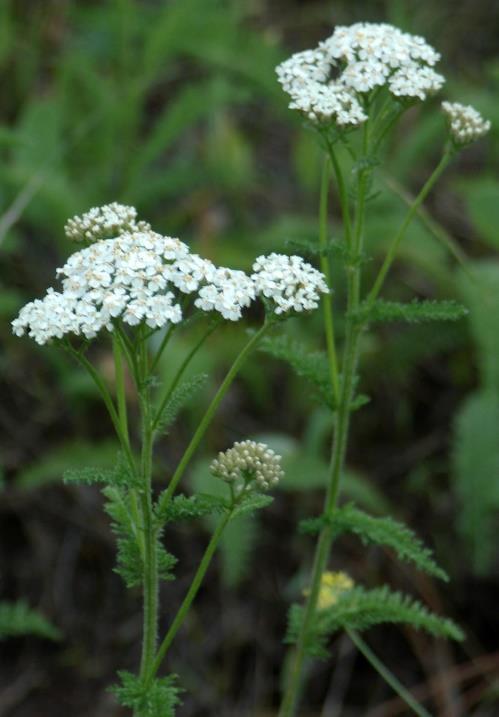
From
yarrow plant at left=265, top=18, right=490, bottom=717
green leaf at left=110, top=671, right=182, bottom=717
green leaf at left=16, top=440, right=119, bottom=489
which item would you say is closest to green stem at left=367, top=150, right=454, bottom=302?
yarrow plant at left=265, top=18, right=490, bottom=717

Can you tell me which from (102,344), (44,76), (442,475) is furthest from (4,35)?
(442,475)

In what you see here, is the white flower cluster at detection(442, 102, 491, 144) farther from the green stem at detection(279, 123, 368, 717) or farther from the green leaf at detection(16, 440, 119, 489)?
the green leaf at detection(16, 440, 119, 489)

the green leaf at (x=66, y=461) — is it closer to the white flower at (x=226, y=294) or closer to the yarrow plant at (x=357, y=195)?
the yarrow plant at (x=357, y=195)

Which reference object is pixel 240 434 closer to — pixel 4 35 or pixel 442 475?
pixel 442 475

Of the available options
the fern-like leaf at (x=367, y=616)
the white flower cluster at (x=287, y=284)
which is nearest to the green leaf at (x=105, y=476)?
the white flower cluster at (x=287, y=284)

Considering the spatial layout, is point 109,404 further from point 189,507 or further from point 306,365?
point 306,365

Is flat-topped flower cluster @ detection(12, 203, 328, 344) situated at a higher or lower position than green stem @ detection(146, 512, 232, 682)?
higher

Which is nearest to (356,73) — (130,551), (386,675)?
(130,551)
